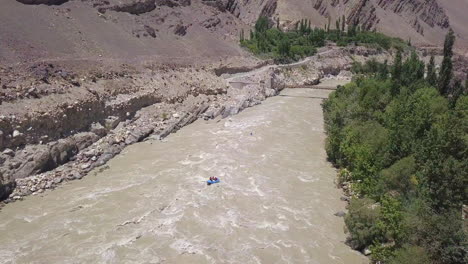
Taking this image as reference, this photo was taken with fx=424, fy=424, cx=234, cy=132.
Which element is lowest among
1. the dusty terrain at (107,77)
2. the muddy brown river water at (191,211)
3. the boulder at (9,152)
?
the muddy brown river water at (191,211)

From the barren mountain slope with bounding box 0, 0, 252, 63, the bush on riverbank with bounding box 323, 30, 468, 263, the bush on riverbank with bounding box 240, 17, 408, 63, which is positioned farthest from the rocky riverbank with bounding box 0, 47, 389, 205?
the bush on riverbank with bounding box 323, 30, 468, 263

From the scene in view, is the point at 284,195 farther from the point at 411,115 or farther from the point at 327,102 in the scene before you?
the point at 327,102

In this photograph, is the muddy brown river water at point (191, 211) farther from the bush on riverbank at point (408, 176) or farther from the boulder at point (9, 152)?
the boulder at point (9, 152)

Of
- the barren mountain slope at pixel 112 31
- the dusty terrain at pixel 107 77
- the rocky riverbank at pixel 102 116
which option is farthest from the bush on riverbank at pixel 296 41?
the rocky riverbank at pixel 102 116

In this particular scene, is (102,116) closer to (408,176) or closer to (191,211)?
(191,211)

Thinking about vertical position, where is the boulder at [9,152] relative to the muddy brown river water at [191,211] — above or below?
above

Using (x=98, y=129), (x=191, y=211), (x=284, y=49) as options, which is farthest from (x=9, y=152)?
(x=284, y=49)
